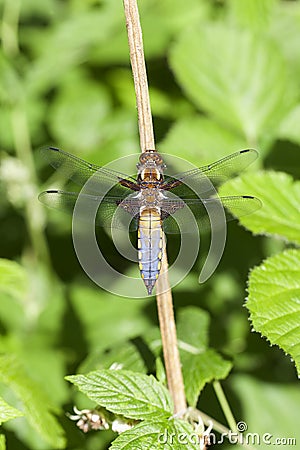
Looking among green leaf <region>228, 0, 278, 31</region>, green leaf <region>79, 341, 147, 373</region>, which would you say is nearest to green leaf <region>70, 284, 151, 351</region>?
green leaf <region>79, 341, 147, 373</region>

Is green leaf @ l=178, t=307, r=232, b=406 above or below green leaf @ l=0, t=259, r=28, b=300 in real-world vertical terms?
below

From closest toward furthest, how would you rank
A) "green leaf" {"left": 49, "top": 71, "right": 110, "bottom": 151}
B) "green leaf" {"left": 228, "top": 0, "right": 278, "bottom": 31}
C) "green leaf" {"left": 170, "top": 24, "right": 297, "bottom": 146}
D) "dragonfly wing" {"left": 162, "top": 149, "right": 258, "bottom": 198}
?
1. "dragonfly wing" {"left": 162, "top": 149, "right": 258, "bottom": 198}
2. "green leaf" {"left": 170, "top": 24, "right": 297, "bottom": 146}
3. "green leaf" {"left": 228, "top": 0, "right": 278, "bottom": 31}
4. "green leaf" {"left": 49, "top": 71, "right": 110, "bottom": 151}

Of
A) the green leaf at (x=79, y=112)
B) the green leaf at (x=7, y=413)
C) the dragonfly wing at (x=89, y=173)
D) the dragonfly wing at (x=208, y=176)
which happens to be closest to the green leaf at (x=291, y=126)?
the dragonfly wing at (x=208, y=176)

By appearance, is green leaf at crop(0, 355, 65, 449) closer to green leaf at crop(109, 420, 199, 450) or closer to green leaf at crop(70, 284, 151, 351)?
green leaf at crop(109, 420, 199, 450)

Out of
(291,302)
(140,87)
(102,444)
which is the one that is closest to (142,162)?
(140,87)

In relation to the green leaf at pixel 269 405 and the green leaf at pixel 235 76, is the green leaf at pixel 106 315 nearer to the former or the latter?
the green leaf at pixel 269 405
